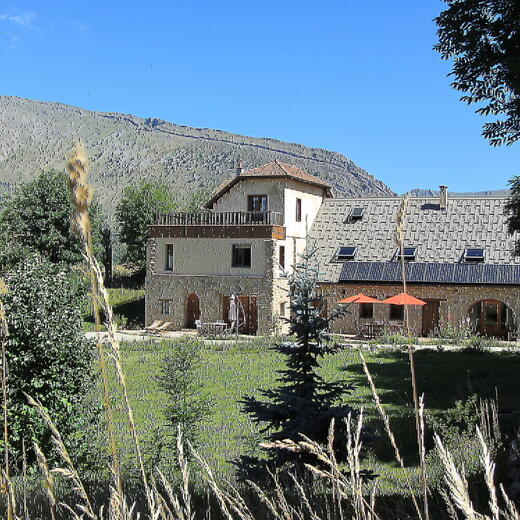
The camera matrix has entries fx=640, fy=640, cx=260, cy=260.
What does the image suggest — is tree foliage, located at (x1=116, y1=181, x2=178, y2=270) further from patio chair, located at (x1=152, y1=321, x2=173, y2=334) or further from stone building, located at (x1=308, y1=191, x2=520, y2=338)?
stone building, located at (x1=308, y1=191, x2=520, y2=338)

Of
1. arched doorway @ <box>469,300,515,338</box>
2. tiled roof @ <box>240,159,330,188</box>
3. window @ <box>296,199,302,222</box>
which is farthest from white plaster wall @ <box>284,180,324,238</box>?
arched doorway @ <box>469,300,515,338</box>

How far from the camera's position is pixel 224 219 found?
32750 mm

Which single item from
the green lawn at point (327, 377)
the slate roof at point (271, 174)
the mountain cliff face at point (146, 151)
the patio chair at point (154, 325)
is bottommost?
the green lawn at point (327, 377)

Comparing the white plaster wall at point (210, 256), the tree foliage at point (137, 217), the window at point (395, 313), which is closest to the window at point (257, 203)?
the white plaster wall at point (210, 256)

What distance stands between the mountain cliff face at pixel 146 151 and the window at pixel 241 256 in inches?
2532

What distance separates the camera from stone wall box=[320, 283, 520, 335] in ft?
95.4

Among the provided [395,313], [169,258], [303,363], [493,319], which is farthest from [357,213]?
[303,363]

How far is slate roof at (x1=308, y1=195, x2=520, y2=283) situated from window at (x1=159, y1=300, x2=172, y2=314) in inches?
321

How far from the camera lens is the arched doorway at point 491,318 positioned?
29.3 m

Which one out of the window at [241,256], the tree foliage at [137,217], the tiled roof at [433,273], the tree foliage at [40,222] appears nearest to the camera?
the tiled roof at [433,273]

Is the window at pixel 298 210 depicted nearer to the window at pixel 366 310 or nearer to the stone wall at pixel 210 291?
the stone wall at pixel 210 291

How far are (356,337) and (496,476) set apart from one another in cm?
2253

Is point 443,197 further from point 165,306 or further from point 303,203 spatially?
point 165,306

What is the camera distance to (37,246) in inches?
1580
